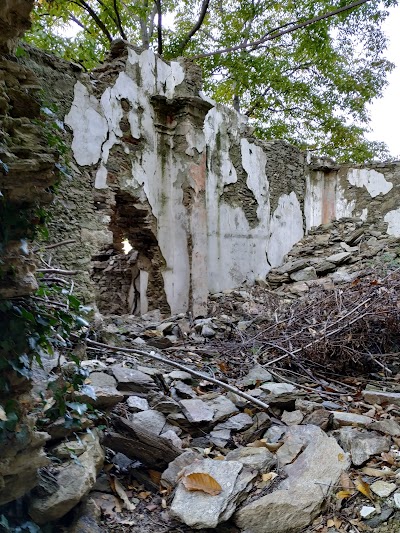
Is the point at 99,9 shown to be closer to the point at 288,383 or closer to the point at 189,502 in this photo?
the point at 288,383

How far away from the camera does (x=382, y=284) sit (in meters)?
4.97

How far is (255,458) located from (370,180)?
8552mm

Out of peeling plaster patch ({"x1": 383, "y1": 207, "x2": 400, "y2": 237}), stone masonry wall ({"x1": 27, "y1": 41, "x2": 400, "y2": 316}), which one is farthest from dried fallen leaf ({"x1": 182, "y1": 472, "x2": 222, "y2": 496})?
peeling plaster patch ({"x1": 383, "y1": 207, "x2": 400, "y2": 237})

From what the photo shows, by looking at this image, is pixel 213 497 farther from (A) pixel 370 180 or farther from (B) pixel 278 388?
(A) pixel 370 180

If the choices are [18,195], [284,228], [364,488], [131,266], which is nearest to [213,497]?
[364,488]

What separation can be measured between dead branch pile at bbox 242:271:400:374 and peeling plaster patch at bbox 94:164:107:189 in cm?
264

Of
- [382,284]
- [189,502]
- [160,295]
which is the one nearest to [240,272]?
[160,295]

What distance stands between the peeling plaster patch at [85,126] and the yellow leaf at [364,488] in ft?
14.7

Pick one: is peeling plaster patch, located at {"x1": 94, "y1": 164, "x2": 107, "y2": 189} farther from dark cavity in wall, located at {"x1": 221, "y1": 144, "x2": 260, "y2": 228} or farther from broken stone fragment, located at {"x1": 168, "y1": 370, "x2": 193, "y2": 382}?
broken stone fragment, located at {"x1": 168, "y1": 370, "x2": 193, "y2": 382}

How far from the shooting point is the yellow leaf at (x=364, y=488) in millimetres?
2365

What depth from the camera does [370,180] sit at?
10031 mm

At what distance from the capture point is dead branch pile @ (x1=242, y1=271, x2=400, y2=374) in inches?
173

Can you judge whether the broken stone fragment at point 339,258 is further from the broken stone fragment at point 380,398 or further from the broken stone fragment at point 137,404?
the broken stone fragment at point 137,404

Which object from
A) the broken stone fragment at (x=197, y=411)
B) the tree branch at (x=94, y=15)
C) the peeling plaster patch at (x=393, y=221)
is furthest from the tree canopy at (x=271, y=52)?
the broken stone fragment at (x=197, y=411)
